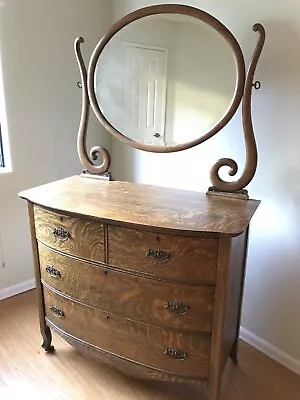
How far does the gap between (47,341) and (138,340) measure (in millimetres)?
602

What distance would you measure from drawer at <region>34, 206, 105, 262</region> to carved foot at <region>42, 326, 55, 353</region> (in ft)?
1.66

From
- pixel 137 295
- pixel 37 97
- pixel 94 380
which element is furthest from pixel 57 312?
pixel 37 97

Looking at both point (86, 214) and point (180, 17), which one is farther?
point (180, 17)

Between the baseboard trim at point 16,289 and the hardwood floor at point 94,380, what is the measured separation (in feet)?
1.25

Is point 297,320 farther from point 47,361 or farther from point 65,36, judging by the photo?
point 65,36

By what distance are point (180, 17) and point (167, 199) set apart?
0.77 meters

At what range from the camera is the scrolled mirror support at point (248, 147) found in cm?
155

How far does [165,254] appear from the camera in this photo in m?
1.43

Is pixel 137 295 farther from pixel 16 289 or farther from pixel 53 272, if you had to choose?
pixel 16 289

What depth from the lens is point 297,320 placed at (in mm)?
1826

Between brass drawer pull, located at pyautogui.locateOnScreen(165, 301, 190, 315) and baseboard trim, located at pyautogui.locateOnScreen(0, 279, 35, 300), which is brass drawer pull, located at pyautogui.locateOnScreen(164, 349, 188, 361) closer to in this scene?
brass drawer pull, located at pyautogui.locateOnScreen(165, 301, 190, 315)

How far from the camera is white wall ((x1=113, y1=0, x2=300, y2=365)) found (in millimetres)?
1638

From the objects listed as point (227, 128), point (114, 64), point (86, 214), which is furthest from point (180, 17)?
point (86, 214)

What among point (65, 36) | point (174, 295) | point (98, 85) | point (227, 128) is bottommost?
point (174, 295)
